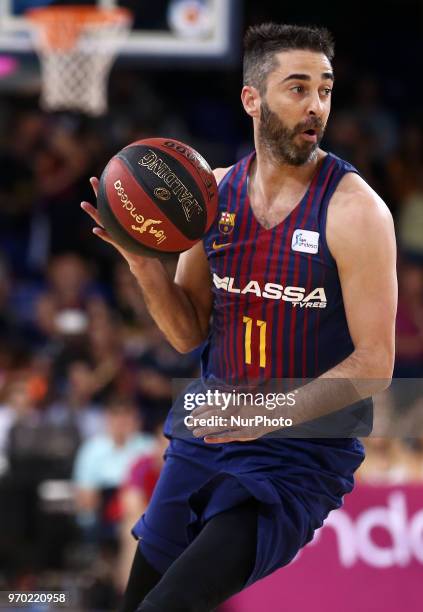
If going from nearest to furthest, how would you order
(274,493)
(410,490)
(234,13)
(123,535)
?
(274,493)
(410,490)
(123,535)
(234,13)

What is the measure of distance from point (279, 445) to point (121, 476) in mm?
4403

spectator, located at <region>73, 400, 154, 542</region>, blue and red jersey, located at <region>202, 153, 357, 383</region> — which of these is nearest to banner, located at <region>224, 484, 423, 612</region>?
spectator, located at <region>73, 400, 154, 542</region>

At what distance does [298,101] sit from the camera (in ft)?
12.4

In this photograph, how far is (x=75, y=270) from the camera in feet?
33.0

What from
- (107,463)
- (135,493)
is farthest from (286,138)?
(107,463)

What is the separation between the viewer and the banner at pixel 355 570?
6.40 metres

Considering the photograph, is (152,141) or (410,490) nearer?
(152,141)

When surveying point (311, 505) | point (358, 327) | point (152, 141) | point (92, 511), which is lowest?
point (92, 511)

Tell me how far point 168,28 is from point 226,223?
5.08m

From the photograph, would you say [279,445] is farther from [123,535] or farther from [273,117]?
[123,535]

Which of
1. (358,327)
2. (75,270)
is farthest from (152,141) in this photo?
(75,270)

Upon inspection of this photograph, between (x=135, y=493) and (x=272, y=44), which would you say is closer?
(x=272, y=44)

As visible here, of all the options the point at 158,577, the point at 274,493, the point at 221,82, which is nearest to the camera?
the point at 274,493

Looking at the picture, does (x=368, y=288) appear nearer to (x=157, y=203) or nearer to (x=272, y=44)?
(x=157, y=203)
